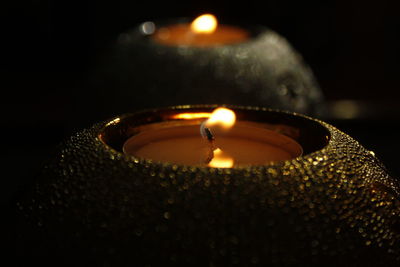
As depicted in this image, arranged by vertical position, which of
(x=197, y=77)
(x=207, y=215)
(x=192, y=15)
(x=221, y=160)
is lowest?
(x=207, y=215)

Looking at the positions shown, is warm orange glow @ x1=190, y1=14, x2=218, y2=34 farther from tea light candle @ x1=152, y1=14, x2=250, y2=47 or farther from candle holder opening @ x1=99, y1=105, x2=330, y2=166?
candle holder opening @ x1=99, y1=105, x2=330, y2=166

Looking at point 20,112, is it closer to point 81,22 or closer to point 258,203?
point 81,22

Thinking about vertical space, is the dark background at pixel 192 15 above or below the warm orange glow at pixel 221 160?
above

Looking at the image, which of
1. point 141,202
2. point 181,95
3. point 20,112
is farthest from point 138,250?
point 20,112

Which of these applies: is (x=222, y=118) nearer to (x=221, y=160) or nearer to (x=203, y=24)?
(x=221, y=160)

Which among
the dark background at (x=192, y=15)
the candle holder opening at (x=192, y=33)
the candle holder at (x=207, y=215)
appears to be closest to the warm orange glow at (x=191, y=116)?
the candle holder at (x=207, y=215)

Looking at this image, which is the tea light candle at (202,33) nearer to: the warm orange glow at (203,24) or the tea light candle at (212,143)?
the warm orange glow at (203,24)

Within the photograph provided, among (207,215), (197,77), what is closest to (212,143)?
(207,215)
